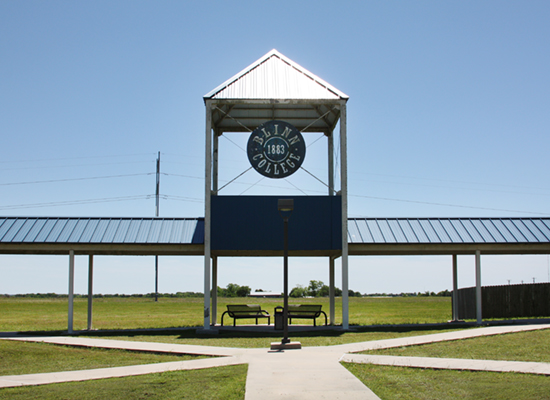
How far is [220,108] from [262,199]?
13.5 feet

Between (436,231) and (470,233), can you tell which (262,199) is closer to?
(436,231)

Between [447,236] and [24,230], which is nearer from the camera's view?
[24,230]

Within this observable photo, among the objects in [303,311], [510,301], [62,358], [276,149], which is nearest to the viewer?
[62,358]

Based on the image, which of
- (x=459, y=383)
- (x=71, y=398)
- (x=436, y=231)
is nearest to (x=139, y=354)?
(x=71, y=398)

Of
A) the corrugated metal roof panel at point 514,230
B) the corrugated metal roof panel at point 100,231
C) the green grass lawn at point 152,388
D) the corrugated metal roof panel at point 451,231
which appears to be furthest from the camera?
the corrugated metal roof panel at point 514,230

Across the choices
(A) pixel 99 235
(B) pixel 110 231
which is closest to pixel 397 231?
(B) pixel 110 231

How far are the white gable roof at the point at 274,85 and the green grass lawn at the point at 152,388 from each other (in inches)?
478

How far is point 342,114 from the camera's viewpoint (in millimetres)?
19422

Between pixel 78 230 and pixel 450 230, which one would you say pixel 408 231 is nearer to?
pixel 450 230

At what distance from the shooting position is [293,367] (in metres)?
9.70

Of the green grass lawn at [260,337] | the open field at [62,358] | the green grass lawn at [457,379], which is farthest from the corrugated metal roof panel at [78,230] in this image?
the green grass lawn at [457,379]

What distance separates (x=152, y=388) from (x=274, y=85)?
1384cm

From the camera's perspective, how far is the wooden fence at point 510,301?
26281 millimetres

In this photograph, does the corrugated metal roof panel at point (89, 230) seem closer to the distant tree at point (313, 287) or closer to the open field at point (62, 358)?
the open field at point (62, 358)
